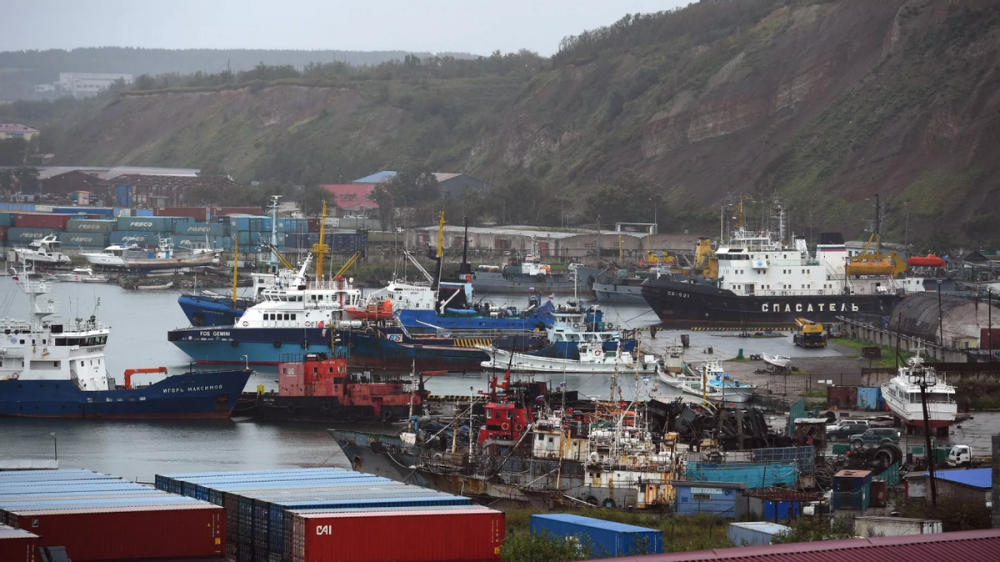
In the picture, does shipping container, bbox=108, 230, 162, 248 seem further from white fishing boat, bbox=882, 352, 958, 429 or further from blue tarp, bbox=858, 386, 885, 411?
white fishing boat, bbox=882, 352, 958, 429

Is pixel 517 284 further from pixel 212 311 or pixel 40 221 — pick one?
pixel 40 221

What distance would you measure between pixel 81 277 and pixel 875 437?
59709mm

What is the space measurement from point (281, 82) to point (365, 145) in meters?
24.1

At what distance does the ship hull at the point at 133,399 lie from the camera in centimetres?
3528

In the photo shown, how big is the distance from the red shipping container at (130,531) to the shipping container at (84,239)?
258ft

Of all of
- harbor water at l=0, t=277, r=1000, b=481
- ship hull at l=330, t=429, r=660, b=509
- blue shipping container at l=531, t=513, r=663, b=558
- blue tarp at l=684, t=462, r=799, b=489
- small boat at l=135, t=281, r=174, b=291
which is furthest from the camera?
small boat at l=135, t=281, r=174, b=291

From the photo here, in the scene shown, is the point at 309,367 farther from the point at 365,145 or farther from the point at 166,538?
the point at 365,145

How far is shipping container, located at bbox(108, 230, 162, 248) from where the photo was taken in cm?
9281

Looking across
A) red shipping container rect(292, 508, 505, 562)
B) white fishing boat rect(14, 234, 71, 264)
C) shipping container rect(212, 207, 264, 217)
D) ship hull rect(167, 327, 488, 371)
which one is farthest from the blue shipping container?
shipping container rect(212, 207, 264, 217)

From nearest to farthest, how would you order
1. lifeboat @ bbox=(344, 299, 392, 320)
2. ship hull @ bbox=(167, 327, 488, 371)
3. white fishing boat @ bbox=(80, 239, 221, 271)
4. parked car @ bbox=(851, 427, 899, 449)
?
parked car @ bbox=(851, 427, 899, 449), ship hull @ bbox=(167, 327, 488, 371), lifeboat @ bbox=(344, 299, 392, 320), white fishing boat @ bbox=(80, 239, 221, 271)

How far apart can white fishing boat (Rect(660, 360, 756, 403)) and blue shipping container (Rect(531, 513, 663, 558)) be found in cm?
1507

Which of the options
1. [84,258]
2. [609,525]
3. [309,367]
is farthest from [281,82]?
[609,525]

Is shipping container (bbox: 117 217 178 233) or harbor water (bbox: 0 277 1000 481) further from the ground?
shipping container (bbox: 117 217 178 233)

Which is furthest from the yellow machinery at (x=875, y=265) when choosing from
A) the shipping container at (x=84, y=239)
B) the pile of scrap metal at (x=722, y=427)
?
the shipping container at (x=84, y=239)
